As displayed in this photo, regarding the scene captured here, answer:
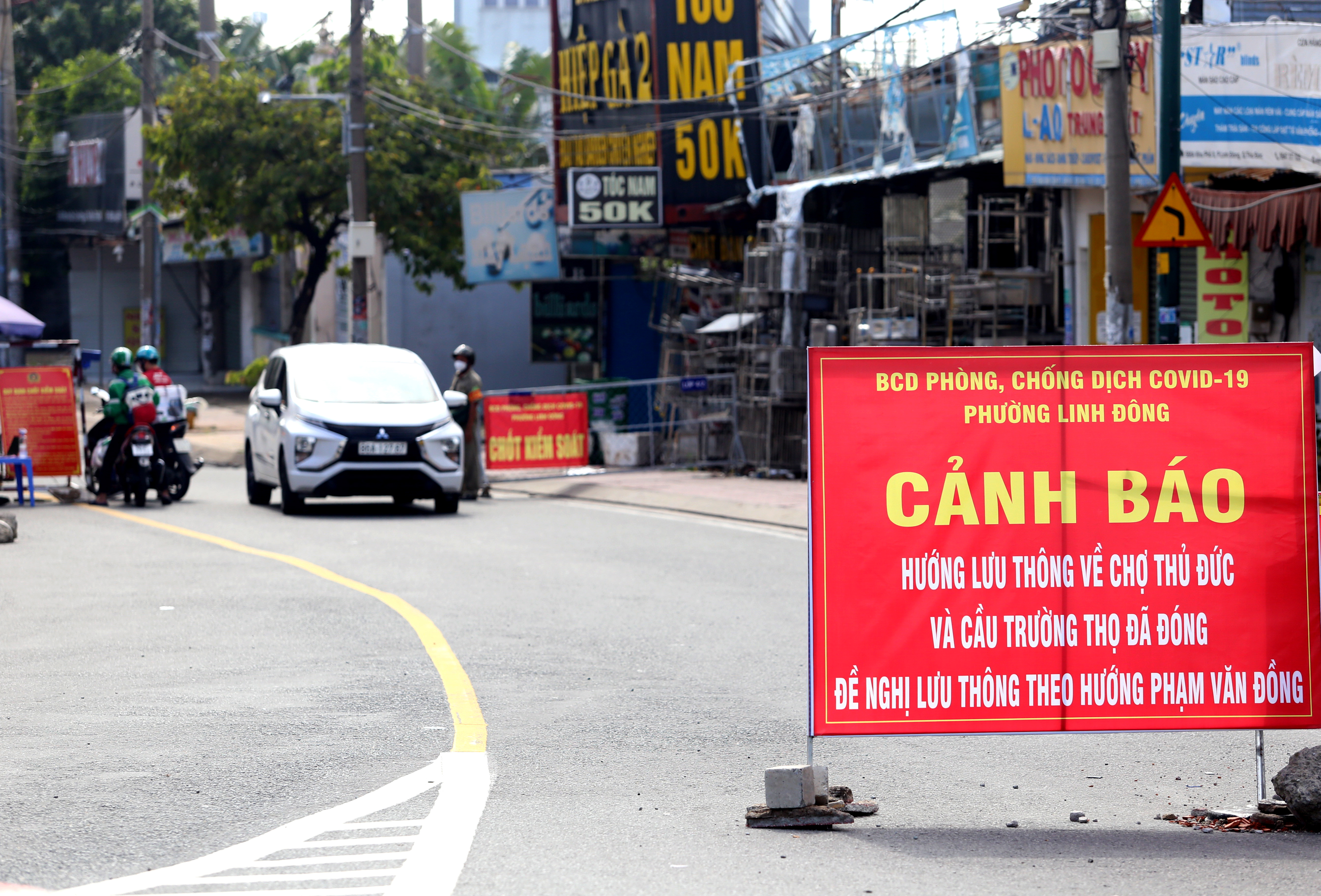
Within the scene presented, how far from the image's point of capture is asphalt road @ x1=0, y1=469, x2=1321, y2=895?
5176 millimetres

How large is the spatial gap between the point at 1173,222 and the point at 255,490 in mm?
10237

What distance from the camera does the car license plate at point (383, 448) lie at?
17.3 m

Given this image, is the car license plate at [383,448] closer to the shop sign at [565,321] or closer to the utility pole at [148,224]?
the shop sign at [565,321]

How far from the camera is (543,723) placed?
24.0 ft

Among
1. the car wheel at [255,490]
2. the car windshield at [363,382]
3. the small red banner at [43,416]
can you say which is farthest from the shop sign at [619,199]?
the small red banner at [43,416]

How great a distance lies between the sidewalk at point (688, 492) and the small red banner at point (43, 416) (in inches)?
223

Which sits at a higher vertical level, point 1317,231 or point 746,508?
point 1317,231

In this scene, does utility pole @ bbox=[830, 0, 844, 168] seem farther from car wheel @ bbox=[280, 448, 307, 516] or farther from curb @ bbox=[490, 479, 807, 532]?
car wheel @ bbox=[280, 448, 307, 516]

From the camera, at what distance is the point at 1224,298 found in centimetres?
1980

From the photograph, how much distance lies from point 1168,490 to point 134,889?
142 inches

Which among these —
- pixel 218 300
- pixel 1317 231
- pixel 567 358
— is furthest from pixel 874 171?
pixel 218 300

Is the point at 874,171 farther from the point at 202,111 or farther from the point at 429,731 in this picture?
the point at 202,111

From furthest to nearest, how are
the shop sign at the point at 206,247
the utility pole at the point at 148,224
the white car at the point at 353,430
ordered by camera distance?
the shop sign at the point at 206,247 < the utility pole at the point at 148,224 < the white car at the point at 353,430

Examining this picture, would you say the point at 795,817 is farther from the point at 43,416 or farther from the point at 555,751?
the point at 43,416
